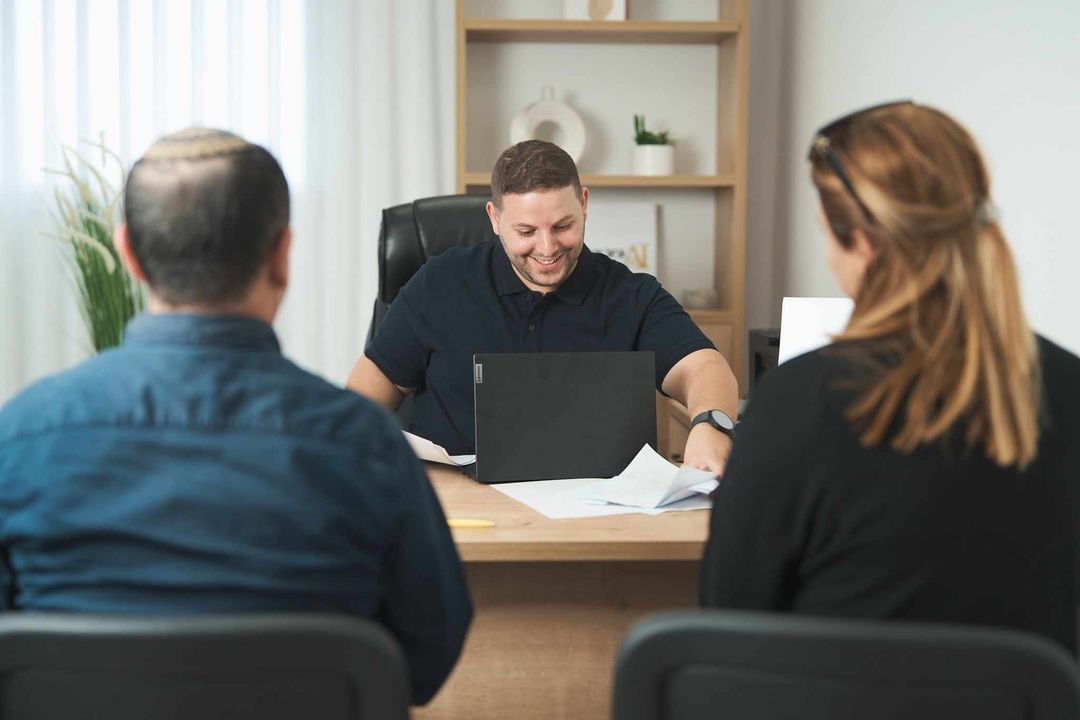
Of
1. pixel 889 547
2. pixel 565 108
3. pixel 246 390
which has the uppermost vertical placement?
pixel 565 108

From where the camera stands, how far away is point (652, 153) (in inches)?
151

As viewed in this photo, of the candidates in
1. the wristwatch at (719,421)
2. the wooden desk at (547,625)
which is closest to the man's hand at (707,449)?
the wristwatch at (719,421)

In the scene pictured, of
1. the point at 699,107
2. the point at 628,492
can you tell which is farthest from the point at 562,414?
the point at 699,107

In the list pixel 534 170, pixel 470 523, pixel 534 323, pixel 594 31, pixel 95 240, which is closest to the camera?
pixel 470 523

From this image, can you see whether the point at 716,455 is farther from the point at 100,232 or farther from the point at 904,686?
the point at 100,232

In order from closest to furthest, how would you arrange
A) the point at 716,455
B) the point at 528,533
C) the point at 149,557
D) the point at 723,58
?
the point at 149,557 → the point at 528,533 → the point at 716,455 → the point at 723,58

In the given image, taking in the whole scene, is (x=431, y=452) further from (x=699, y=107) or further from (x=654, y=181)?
(x=699, y=107)

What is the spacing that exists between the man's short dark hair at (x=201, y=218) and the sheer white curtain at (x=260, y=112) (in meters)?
2.95

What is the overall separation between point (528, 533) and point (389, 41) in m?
2.84

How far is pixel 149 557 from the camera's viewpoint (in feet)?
3.23

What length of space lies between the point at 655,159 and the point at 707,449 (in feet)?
7.09

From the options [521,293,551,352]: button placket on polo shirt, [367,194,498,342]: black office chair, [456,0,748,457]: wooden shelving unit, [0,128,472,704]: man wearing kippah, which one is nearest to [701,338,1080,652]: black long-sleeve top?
[0,128,472,704]: man wearing kippah

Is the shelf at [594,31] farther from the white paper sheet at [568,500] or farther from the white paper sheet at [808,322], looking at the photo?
the white paper sheet at [568,500]

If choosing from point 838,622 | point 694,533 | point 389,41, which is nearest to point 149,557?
point 838,622
